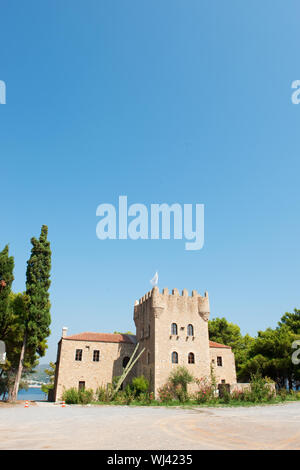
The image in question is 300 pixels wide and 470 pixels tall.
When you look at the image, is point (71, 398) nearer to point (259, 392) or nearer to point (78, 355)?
point (78, 355)

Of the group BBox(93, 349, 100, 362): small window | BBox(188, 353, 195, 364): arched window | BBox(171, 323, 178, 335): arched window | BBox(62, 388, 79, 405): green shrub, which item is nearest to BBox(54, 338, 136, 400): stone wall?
BBox(93, 349, 100, 362): small window

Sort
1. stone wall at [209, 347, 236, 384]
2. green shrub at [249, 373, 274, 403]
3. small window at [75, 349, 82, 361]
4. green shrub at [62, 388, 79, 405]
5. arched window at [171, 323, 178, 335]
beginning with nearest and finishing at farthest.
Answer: green shrub at [249, 373, 274, 403]
green shrub at [62, 388, 79, 405]
arched window at [171, 323, 178, 335]
small window at [75, 349, 82, 361]
stone wall at [209, 347, 236, 384]

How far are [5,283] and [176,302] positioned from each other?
55.6 ft

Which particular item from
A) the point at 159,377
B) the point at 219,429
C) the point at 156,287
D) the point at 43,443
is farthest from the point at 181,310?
the point at 43,443

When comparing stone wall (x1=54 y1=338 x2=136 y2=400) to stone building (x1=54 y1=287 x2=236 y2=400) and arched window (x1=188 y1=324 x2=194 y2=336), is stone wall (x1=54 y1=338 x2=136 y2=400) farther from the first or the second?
arched window (x1=188 y1=324 x2=194 y2=336)

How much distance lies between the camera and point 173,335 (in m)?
32.8

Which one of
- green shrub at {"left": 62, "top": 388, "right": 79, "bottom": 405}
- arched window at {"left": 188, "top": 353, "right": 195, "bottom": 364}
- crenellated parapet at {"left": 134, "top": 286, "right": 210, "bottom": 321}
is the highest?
crenellated parapet at {"left": 134, "top": 286, "right": 210, "bottom": 321}

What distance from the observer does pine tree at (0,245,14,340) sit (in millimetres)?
25781

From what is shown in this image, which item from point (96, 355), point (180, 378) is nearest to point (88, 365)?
point (96, 355)

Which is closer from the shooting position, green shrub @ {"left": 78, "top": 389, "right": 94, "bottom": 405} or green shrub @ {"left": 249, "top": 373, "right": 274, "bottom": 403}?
green shrub @ {"left": 249, "top": 373, "right": 274, "bottom": 403}

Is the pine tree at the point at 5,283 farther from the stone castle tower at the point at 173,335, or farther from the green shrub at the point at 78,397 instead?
the stone castle tower at the point at 173,335

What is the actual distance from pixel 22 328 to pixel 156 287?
13.3 metres

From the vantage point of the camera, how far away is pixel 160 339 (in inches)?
1270

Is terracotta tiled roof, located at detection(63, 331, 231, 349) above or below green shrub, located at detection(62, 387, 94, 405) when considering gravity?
above
